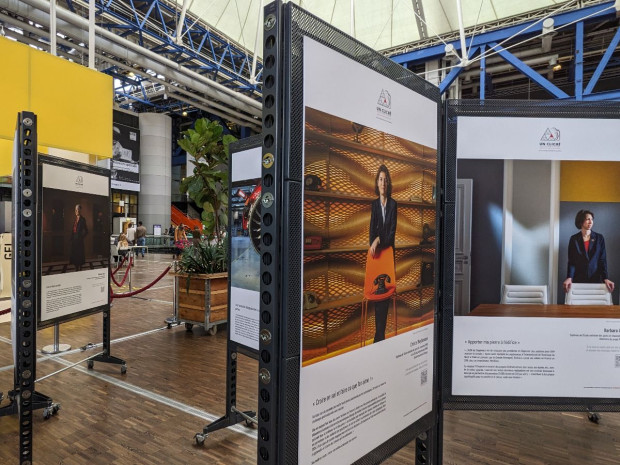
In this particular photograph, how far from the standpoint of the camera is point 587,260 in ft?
6.15

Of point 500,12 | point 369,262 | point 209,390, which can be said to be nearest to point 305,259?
point 369,262

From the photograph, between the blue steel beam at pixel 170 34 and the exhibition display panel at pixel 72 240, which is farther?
the blue steel beam at pixel 170 34

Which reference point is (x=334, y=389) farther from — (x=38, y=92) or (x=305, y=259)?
(x=38, y=92)

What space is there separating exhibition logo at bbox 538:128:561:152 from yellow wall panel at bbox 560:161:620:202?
0.29ft

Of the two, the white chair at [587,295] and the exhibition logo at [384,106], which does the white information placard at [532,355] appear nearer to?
the white chair at [587,295]

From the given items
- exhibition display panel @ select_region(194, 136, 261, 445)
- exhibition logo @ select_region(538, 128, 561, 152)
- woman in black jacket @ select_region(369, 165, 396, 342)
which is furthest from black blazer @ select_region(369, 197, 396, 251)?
exhibition display panel @ select_region(194, 136, 261, 445)

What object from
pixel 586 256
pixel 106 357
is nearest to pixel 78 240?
pixel 106 357

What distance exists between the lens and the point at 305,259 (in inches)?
42.1

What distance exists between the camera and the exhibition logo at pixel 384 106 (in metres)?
1.30

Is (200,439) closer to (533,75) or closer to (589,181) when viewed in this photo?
(589,181)

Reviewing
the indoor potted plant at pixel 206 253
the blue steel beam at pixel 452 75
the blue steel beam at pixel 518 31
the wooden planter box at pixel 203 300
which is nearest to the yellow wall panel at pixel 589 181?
the indoor potted plant at pixel 206 253

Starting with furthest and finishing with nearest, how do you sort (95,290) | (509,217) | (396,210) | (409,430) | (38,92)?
1. (38,92)
2. (95,290)
3. (509,217)
4. (409,430)
5. (396,210)

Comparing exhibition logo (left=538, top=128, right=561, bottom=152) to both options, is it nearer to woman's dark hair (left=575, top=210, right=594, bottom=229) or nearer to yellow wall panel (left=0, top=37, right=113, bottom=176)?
woman's dark hair (left=575, top=210, right=594, bottom=229)

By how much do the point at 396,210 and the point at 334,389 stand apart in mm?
602
